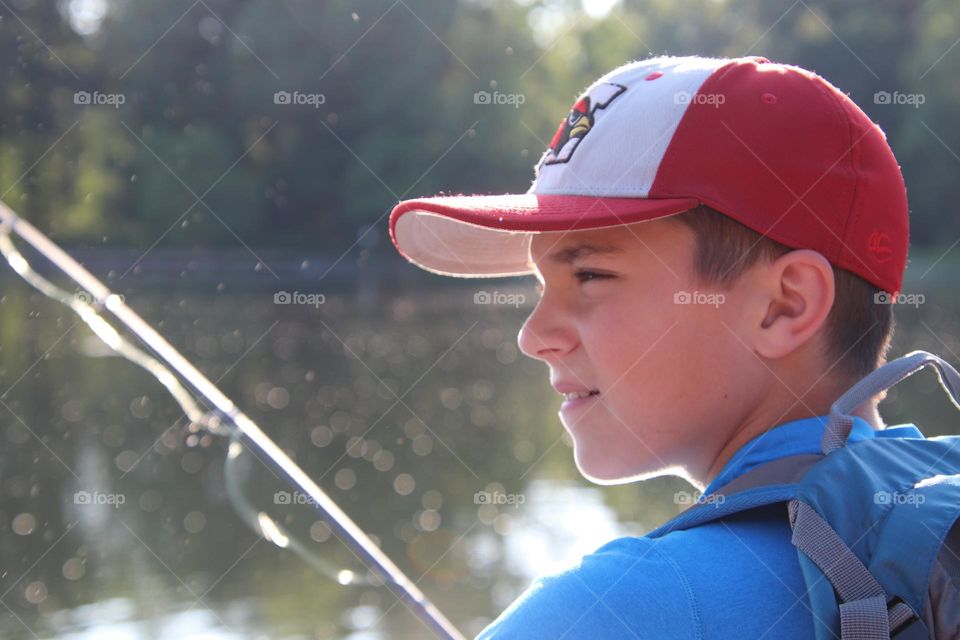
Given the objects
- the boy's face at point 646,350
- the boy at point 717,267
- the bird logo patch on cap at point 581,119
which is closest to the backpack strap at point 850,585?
the boy at point 717,267

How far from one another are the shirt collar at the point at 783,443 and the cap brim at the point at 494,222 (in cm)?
22

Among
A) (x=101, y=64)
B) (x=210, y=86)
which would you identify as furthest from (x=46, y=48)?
(x=210, y=86)

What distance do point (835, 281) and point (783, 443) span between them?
7.2 inches

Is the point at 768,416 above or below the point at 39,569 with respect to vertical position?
above

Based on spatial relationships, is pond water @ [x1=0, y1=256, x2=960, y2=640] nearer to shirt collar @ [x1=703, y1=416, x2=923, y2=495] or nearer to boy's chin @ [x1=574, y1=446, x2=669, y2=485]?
boy's chin @ [x1=574, y1=446, x2=669, y2=485]

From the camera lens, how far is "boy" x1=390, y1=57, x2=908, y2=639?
1.11 meters

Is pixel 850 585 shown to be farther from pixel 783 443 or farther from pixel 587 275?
pixel 587 275

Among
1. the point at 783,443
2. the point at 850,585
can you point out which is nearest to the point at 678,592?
the point at 850,585

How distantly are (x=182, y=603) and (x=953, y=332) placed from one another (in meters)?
11.0

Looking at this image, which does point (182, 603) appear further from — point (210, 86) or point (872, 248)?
point (210, 86)

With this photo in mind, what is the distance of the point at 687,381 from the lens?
1139mm

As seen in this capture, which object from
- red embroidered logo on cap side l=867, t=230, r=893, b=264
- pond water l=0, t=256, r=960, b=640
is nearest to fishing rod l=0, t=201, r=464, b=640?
pond water l=0, t=256, r=960, b=640

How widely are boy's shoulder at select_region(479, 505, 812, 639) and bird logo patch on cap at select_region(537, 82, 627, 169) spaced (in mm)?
464

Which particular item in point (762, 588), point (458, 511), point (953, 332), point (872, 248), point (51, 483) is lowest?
point (953, 332)
